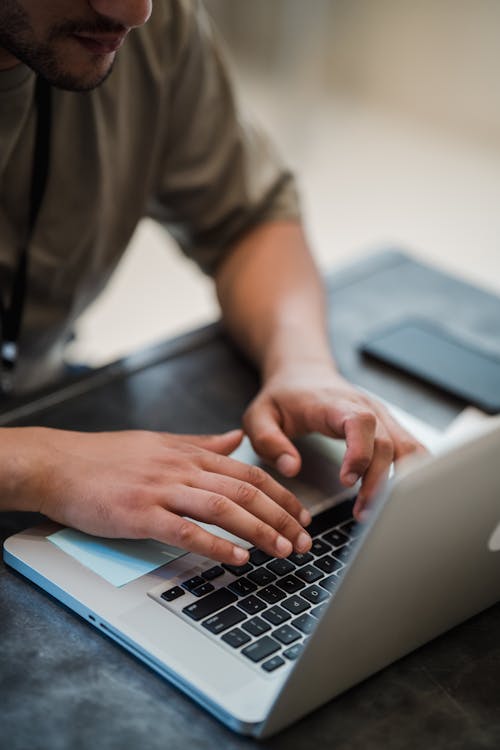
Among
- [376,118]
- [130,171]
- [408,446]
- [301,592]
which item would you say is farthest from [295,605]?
[376,118]

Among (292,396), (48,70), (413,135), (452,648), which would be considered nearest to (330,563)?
(452,648)

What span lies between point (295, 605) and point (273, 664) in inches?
2.8

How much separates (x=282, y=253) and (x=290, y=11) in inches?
134

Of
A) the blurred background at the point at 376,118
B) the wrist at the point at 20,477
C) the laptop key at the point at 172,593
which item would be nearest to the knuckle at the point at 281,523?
the laptop key at the point at 172,593

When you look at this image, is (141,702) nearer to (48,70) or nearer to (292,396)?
(292,396)

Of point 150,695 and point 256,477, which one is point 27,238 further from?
point 150,695

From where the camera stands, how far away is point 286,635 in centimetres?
80

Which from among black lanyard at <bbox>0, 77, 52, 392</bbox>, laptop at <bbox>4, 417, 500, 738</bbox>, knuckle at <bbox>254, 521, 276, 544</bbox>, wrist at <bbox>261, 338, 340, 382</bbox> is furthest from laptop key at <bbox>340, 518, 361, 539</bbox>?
black lanyard at <bbox>0, 77, 52, 392</bbox>

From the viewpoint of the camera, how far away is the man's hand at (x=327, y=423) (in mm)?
969

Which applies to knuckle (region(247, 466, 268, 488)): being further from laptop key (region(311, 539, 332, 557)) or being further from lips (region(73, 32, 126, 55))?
lips (region(73, 32, 126, 55))

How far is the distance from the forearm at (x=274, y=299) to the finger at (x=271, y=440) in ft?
0.36

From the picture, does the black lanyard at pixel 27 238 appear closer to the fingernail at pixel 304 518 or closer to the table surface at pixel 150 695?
the table surface at pixel 150 695

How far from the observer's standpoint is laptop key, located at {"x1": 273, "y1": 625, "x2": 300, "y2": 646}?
31.2 inches

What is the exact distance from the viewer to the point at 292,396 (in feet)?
3.56
